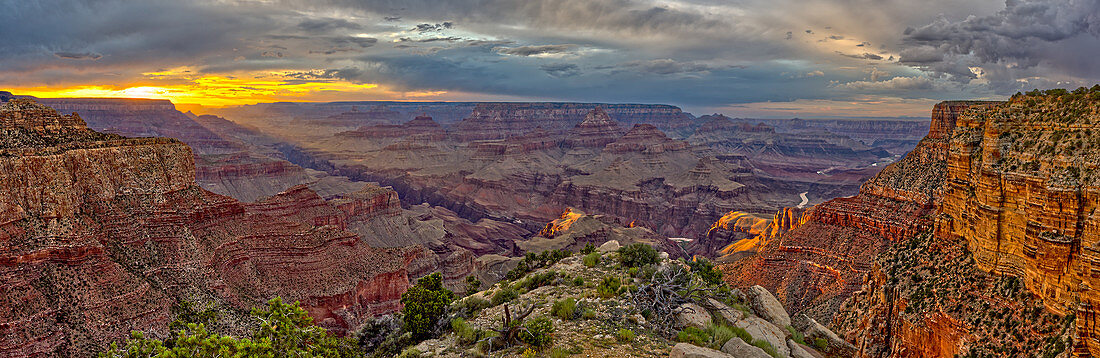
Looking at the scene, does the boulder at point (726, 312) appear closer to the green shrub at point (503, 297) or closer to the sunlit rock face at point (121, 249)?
the green shrub at point (503, 297)

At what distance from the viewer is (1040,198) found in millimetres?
16578

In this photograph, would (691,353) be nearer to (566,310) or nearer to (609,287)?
(566,310)

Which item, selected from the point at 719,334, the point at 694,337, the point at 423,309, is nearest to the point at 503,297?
the point at 423,309

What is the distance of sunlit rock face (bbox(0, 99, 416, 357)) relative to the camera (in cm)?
2803

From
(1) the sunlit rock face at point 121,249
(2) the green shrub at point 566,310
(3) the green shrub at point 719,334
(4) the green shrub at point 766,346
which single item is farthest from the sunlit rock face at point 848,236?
(1) the sunlit rock face at point 121,249

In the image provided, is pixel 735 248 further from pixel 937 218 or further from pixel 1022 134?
pixel 1022 134

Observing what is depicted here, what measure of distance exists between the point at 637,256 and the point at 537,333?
34.1 ft

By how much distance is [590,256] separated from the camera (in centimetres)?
2384

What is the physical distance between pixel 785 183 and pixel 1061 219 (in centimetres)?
15574

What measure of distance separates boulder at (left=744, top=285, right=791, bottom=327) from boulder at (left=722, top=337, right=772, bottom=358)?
22.8ft

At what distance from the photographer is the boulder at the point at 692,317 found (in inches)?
602

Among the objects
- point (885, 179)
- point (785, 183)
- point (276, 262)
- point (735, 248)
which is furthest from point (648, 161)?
point (276, 262)

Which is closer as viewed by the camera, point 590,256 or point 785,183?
point 590,256

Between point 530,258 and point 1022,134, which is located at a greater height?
point 1022,134
